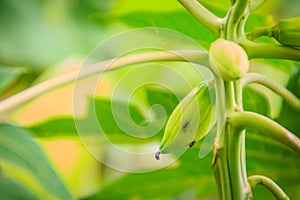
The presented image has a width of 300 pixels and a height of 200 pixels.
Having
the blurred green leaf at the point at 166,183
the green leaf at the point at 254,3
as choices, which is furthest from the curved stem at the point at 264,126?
the blurred green leaf at the point at 166,183

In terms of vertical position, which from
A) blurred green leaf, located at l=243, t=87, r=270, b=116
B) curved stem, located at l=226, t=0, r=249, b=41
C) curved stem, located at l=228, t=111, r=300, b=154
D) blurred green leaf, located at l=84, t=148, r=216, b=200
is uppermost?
blurred green leaf, located at l=243, t=87, r=270, b=116

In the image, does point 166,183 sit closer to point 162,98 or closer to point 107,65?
point 162,98

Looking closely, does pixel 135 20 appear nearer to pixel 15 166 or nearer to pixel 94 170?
pixel 15 166

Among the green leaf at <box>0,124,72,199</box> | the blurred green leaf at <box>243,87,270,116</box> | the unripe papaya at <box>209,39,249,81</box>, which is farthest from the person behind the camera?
the blurred green leaf at <box>243,87,270,116</box>

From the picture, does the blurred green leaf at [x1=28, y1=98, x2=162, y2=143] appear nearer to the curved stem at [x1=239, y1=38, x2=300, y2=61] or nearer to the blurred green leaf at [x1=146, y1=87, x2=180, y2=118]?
the blurred green leaf at [x1=146, y1=87, x2=180, y2=118]

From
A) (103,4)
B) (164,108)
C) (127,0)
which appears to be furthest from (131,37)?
(103,4)

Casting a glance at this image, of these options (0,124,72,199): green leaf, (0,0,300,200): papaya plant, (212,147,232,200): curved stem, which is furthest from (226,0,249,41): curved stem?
(0,124,72,199): green leaf

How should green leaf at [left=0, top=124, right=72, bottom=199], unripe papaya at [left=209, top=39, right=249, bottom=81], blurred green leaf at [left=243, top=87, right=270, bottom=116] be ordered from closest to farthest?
unripe papaya at [left=209, top=39, right=249, bottom=81]
green leaf at [left=0, top=124, right=72, bottom=199]
blurred green leaf at [left=243, top=87, right=270, bottom=116]
